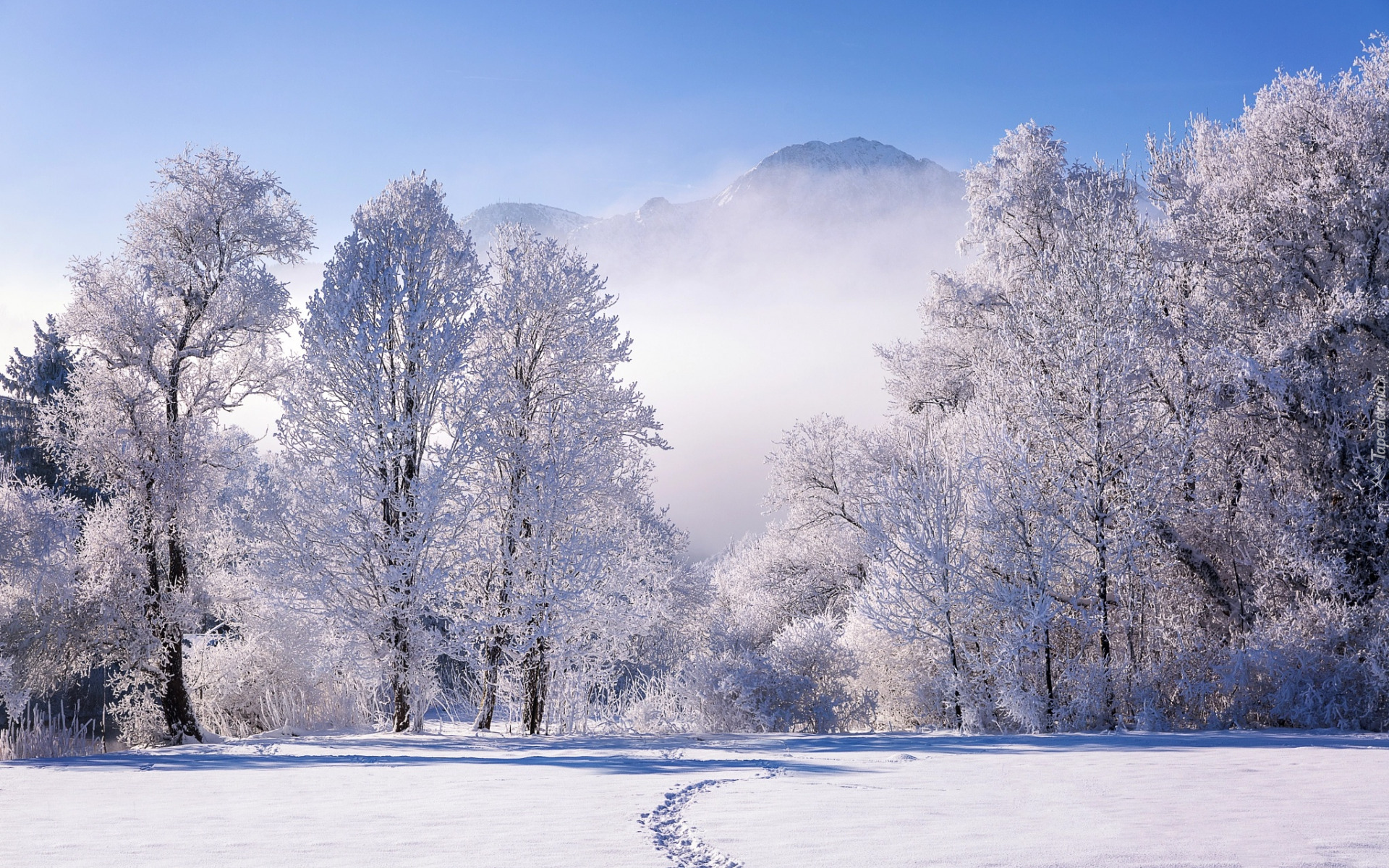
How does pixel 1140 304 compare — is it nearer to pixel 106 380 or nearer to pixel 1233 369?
pixel 1233 369

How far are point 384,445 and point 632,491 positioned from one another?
522 cm

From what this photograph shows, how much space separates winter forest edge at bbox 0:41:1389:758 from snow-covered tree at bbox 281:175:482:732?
62mm

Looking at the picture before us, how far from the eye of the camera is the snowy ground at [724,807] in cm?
434

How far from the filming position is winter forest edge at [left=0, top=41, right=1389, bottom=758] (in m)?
12.6

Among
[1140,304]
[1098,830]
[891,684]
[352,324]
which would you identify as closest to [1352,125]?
[1140,304]

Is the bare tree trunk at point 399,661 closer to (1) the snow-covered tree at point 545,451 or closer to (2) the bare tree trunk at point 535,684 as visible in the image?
(1) the snow-covered tree at point 545,451

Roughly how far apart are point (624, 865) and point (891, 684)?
11.3 m

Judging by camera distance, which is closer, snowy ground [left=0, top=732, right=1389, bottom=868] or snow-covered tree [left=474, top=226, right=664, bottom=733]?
snowy ground [left=0, top=732, right=1389, bottom=868]

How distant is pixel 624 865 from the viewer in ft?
13.7

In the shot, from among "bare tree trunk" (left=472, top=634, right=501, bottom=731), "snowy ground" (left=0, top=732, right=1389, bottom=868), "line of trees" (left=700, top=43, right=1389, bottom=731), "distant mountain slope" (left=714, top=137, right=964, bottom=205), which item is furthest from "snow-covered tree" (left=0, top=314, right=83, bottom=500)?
"distant mountain slope" (left=714, top=137, right=964, bottom=205)

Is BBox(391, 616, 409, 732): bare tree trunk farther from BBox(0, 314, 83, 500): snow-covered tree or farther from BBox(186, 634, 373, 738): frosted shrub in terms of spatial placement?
BBox(0, 314, 83, 500): snow-covered tree

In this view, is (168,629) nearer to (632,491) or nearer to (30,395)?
(632,491)

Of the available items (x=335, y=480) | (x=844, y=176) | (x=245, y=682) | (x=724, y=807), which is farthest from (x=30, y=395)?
(x=844, y=176)

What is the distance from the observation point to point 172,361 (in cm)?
1569
